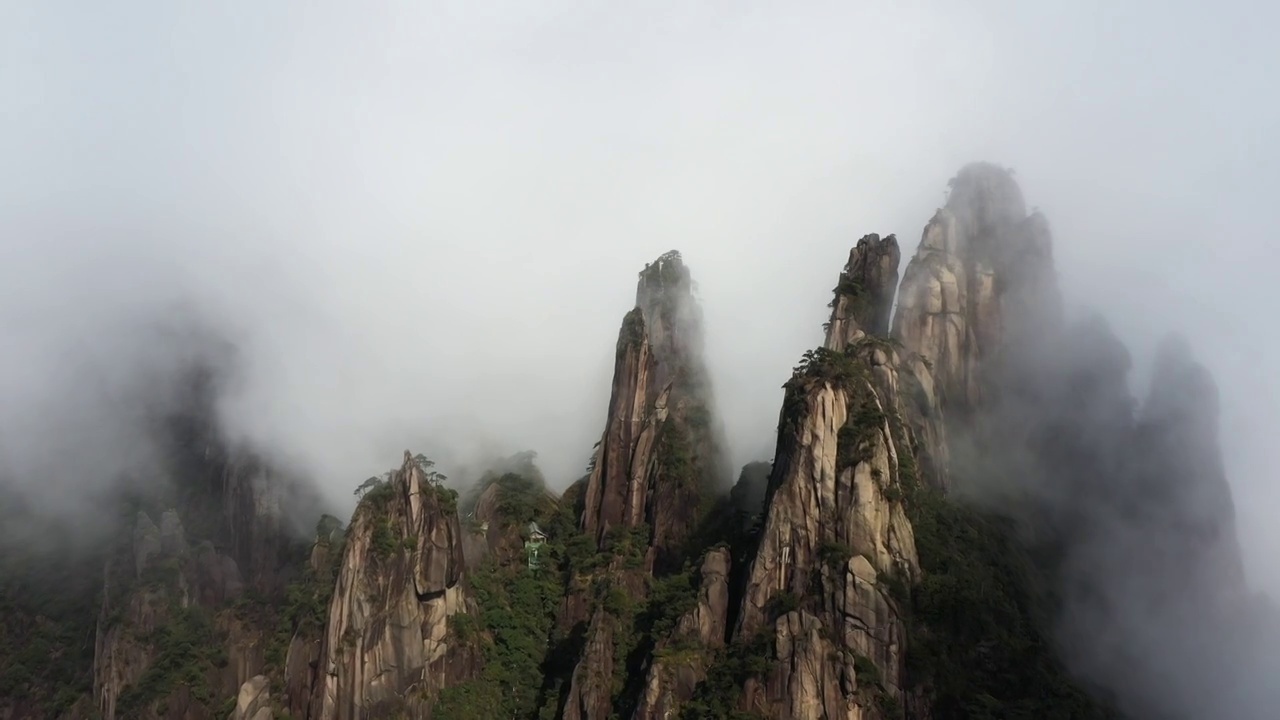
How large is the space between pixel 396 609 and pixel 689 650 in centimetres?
2093

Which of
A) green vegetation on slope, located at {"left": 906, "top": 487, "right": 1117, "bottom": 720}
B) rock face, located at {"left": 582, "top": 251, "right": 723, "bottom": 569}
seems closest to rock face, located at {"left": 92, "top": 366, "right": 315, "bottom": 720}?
rock face, located at {"left": 582, "top": 251, "right": 723, "bottom": 569}

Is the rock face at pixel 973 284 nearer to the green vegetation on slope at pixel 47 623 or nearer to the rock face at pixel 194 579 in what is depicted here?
the rock face at pixel 194 579

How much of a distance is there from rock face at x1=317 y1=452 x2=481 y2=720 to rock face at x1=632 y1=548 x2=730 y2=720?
16709 millimetres

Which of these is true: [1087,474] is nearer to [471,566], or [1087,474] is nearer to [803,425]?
[803,425]

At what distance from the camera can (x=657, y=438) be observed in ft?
328

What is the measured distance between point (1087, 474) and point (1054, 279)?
662 inches

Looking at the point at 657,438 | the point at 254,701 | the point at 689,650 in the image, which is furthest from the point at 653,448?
the point at 254,701

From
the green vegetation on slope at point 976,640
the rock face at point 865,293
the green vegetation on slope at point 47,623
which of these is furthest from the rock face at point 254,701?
the rock face at point 865,293

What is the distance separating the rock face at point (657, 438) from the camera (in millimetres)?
96625

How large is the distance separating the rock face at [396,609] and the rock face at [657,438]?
12843 millimetres

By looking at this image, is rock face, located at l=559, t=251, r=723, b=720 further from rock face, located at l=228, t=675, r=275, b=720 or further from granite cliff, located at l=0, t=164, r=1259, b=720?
rock face, located at l=228, t=675, r=275, b=720

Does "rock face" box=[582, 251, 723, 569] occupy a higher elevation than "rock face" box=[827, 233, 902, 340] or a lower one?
lower

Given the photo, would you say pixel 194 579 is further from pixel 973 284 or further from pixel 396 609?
pixel 973 284

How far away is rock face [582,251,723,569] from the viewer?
317 feet
